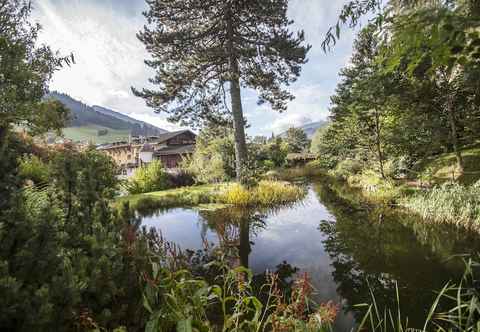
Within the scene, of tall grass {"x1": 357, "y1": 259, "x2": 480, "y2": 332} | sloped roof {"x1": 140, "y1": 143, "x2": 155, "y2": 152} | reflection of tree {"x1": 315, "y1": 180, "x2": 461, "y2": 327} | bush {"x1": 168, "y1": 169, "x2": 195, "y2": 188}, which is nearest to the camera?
tall grass {"x1": 357, "y1": 259, "x2": 480, "y2": 332}

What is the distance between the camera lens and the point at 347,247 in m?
5.43

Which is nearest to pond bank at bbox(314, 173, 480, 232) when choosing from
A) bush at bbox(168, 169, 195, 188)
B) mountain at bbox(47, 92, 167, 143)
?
bush at bbox(168, 169, 195, 188)

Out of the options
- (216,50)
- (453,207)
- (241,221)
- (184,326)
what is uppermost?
(216,50)

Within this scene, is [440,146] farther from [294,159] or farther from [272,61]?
[294,159]

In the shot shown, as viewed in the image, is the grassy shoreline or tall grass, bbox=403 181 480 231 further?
the grassy shoreline

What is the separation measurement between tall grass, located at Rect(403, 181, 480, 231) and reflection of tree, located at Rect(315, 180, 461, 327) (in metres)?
0.96

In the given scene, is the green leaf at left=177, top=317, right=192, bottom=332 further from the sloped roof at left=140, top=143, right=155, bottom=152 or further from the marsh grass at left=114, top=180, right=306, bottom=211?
the sloped roof at left=140, top=143, right=155, bottom=152

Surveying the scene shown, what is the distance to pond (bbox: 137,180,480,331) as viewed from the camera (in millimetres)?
3516

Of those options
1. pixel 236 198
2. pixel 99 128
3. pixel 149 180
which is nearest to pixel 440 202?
pixel 236 198

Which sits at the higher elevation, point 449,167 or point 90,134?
point 90,134

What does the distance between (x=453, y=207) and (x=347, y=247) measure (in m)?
3.65

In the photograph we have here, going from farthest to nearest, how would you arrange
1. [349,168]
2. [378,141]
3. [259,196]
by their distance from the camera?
[349,168] < [378,141] < [259,196]

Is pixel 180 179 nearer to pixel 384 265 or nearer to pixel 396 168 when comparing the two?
pixel 396 168

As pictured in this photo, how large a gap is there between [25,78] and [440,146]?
63.2ft
